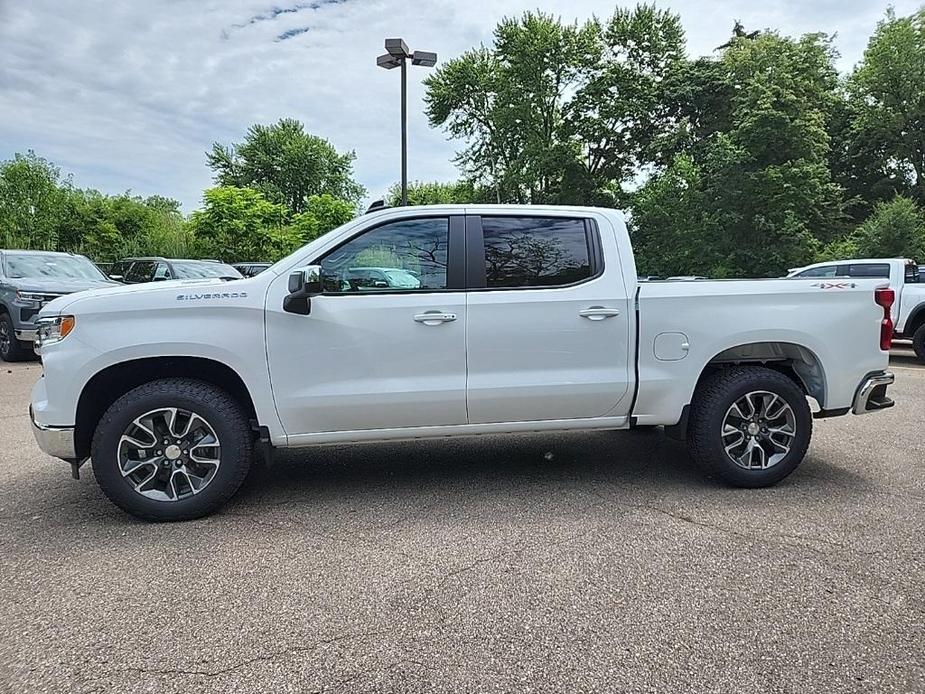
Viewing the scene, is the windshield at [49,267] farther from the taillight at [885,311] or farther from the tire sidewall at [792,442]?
the taillight at [885,311]

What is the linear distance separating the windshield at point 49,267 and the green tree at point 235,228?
51.5 ft

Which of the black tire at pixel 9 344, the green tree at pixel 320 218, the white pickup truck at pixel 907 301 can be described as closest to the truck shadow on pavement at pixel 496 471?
the white pickup truck at pixel 907 301

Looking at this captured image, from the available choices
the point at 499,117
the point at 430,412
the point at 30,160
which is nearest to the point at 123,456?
the point at 430,412

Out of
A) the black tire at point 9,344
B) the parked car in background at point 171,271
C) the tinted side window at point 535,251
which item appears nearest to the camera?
the tinted side window at point 535,251

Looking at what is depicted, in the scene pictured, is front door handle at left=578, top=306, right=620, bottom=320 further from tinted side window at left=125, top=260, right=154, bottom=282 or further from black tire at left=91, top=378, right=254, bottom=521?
tinted side window at left=125, top=260, right=154, bottom=282

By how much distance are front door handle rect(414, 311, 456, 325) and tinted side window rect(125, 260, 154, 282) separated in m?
12.3

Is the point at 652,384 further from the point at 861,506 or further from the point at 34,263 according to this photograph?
the point at 34,263

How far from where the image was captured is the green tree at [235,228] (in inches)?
1085

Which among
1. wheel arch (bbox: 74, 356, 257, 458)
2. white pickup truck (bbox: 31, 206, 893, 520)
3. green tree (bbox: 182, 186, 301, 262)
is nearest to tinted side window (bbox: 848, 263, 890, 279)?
white pickup truck (bbox: 31, 206, 893, 520)

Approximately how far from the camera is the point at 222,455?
154 inches

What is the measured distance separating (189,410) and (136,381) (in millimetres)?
500

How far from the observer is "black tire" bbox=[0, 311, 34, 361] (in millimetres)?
10719

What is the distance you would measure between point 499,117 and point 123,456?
35.2m

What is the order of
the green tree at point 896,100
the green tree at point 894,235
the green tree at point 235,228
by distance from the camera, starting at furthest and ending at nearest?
1. the green tree at point 896,100
2. the green tree at point 235,228
3. the green tree at point 894,235
